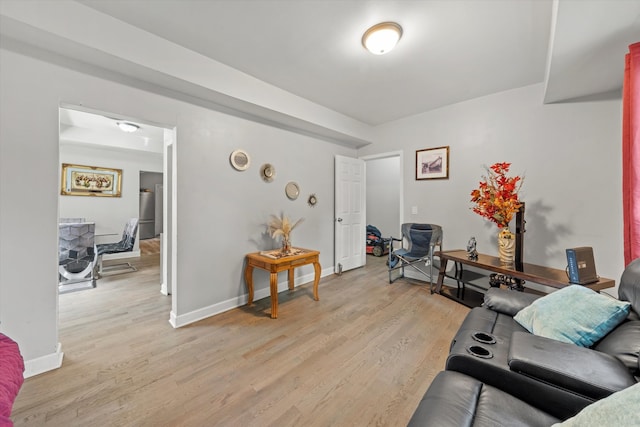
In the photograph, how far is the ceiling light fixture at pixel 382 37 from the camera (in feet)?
6.29

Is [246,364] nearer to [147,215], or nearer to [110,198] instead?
[110,198]

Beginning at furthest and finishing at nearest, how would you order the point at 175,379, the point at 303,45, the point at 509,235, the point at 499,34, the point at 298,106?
the point at 298,106 < the point at 509,235 < the point at 303,45 < the point at 499,34 < the point at 175,379

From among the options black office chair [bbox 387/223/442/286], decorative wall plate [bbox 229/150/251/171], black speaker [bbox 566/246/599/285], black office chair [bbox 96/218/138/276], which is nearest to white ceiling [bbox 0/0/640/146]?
decorative wall plate [bbox 229/150/251/171]

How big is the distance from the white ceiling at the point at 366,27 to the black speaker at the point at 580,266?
1.56 metres

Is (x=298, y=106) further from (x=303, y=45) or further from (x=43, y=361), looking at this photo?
(x=43, y=361)

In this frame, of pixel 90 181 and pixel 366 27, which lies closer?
pixel 366 27


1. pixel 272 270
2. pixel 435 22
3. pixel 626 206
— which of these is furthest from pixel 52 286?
pixel 626 206

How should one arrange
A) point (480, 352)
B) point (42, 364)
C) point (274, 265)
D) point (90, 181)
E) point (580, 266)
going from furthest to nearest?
point (90, 181), point (274, 265), point (580, 266), point (42, 364), point (480, 352)

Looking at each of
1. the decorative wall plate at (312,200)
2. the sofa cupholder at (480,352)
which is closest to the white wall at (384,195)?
the decorative wall plate at (312,200)

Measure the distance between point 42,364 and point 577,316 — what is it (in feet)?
11.5

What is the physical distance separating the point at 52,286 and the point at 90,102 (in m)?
1.48

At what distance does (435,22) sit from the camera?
1886mm

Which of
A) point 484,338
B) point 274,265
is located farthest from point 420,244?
point 484,338

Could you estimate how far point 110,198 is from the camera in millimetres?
5172
